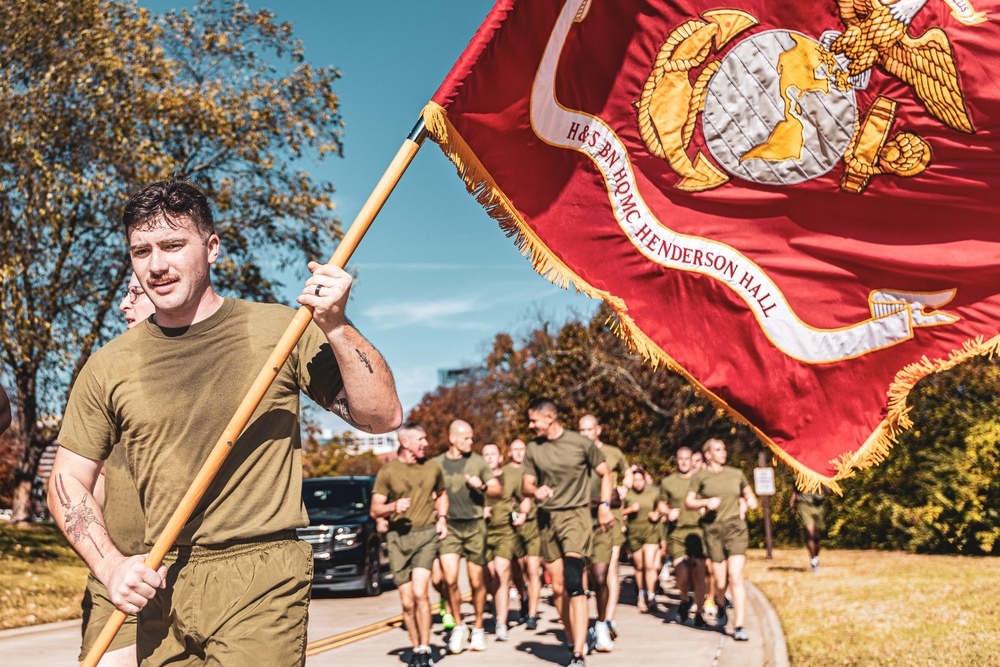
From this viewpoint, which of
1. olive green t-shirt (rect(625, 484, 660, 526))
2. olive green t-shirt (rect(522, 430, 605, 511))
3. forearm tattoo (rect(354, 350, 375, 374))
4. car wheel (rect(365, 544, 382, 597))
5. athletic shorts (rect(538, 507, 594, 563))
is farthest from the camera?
car wheel (rect(365, 544, 382, 597))

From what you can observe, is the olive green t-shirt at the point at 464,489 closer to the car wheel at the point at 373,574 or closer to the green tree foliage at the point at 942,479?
the car wheel at the point at 373,574

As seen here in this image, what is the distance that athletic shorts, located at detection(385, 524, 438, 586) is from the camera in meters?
9.72

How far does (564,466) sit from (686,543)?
11.4 feet

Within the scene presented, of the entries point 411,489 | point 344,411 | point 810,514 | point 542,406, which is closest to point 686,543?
point 542,406

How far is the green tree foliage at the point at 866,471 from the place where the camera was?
2097 cm

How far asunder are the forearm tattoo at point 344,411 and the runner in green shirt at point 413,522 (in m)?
6.31

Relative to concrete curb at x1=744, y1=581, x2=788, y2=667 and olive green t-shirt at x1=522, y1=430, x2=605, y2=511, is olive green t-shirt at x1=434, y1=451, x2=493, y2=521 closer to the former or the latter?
olive green t-shirt at x1=522, y1=430, x2=605, y2=511

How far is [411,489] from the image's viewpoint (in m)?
10.0

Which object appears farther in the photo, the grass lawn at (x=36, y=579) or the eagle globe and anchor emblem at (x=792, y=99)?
the grass lawn at (x=36, y=579)

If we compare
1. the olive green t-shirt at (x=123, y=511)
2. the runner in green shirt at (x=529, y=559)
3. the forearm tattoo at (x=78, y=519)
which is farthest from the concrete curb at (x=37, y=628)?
the forearm tattoo at (x=78, y=519)

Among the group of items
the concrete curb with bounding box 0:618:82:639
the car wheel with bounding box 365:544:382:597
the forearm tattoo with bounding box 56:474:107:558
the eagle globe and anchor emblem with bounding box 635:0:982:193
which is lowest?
the concrete curb with bounding box 0:618:82:639

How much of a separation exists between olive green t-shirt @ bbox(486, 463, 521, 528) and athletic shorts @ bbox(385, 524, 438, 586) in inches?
105

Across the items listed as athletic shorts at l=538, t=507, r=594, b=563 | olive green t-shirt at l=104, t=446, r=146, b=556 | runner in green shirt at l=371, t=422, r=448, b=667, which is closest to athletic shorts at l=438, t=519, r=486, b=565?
runner in green shirt at l=371, t=422, r=448, b=667

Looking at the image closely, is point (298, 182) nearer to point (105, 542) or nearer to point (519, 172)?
point (519, 172)
